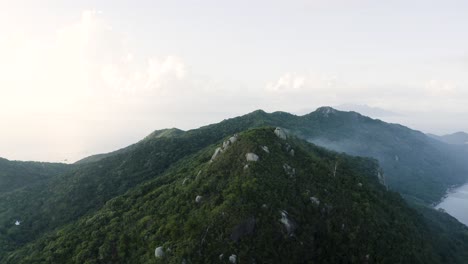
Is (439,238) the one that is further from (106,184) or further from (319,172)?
(106,184)

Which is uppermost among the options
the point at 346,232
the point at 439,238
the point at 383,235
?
the point at 346,232

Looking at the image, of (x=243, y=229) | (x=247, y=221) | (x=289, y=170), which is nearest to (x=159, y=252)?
(x=243, y=229)

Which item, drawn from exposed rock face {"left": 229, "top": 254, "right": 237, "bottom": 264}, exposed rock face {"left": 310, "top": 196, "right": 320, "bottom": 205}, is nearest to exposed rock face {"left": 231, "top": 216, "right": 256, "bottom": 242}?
exposed rock face {"left": 229, "top": 254, "right": 237, "bottom": 264}

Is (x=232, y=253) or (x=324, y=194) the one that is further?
(x=324, y=194)

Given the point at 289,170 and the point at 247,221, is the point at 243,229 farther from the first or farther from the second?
the point at 289,170

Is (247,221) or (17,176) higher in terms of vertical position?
(17,176)

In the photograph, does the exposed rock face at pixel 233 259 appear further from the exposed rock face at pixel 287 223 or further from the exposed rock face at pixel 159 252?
the exposed rock face at pixel 159 252

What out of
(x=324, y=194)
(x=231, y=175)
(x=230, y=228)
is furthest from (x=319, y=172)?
(x=230, y=228)
